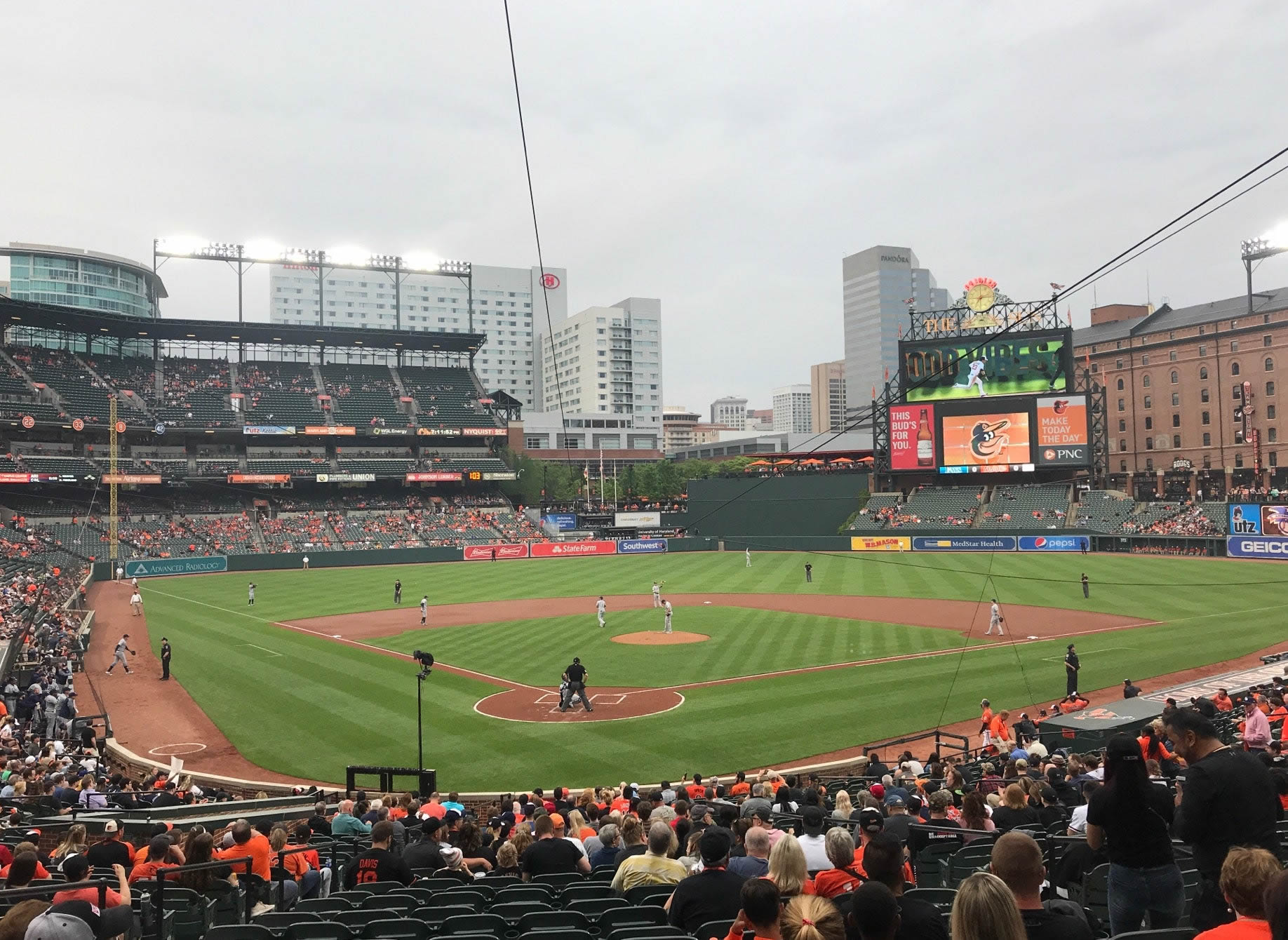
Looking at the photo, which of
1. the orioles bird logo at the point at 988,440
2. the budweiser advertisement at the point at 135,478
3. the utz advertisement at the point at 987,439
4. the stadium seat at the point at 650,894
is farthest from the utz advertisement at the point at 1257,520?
the budweiser advertisement at the point at 135,478

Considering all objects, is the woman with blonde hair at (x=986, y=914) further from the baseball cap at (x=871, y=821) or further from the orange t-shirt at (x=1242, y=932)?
the baseball cap at (x=871, y=821)

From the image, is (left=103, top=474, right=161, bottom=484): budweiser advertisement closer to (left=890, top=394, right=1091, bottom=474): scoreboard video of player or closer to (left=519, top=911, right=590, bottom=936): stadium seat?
(left=890, top=394, right=1091, bottom=474): scoreboard video of player

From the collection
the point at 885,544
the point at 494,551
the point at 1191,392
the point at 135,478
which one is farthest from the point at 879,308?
the point at 135,478

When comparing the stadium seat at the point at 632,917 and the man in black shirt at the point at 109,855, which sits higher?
the stadium seat at the point at 632,917

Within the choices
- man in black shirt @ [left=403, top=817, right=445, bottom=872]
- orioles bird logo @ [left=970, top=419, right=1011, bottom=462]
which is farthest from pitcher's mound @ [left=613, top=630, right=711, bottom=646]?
orioles bird logo @ [left=970, top=419, right=1011, bottom=462]

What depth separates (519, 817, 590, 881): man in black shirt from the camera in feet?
26.9

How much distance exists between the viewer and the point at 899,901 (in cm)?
434

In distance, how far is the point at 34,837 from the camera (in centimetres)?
966

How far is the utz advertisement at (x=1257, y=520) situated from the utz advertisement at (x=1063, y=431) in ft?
39.8

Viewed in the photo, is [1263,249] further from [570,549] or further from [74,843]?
[74,843]

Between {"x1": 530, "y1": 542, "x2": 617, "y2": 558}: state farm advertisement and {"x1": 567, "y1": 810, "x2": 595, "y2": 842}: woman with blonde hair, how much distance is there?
63434 mm

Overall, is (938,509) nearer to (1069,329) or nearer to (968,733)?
(1069,329)

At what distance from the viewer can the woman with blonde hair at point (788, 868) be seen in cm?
509

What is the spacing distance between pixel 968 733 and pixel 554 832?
14.6 meters
